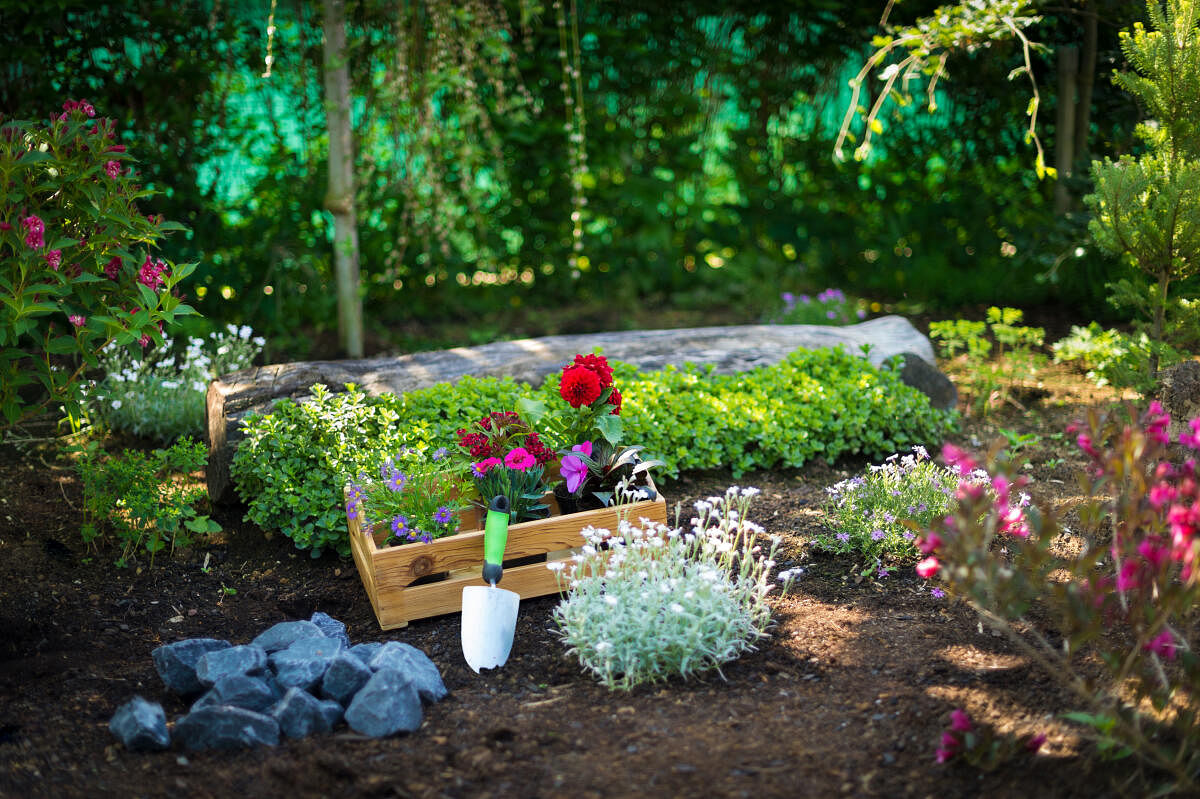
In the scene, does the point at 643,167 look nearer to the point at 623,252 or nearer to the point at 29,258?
the point at 623,252

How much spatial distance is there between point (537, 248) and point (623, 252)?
0.62 meters

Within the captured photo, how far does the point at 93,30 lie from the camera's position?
536 cm

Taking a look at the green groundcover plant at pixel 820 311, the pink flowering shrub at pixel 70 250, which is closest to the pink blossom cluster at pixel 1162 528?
the pink flowering shrub at pixel 70 250

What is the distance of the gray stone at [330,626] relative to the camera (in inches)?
117

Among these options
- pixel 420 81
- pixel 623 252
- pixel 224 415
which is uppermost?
pixel 420 81

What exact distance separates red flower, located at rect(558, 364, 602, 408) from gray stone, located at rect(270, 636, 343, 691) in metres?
1.08

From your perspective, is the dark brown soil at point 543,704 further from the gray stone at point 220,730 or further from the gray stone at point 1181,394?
the gray stone at point 1181,394

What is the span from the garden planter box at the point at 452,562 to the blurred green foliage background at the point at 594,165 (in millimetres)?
2654

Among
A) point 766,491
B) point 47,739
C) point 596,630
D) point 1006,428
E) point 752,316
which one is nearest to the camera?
point 47,739

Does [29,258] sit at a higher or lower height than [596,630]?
higher

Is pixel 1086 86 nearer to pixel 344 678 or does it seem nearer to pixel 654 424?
pixel 654 424

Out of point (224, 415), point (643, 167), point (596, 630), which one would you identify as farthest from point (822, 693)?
point (643, 167)

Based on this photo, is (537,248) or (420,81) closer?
(420,81)

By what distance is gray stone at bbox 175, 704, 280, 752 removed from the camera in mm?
2406
